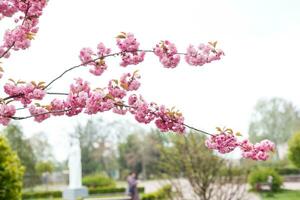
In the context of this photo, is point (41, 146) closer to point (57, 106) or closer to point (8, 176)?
point (8, 176)

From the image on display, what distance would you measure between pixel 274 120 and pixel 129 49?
48.3 metres

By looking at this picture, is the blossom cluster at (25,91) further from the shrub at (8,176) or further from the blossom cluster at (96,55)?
the shrub at (8,176)

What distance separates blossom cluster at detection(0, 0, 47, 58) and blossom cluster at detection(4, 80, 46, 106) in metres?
0.20

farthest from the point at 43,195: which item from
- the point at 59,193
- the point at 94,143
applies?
the point at 94,143

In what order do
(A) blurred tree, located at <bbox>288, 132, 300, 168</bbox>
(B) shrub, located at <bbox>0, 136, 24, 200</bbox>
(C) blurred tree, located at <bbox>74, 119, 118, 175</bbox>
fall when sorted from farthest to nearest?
1. (C) blurred tree, located at <bbox>74, 119, 118, 175</bbox>
2. (A) blurred tree, located at <bbox>288, 132, 300, 168</bbox>
3. (B) shrub, located at <bbox>0, 136, 24, 200</bbox>

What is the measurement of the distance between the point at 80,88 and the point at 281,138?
50.6 metres

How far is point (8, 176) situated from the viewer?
8039mm

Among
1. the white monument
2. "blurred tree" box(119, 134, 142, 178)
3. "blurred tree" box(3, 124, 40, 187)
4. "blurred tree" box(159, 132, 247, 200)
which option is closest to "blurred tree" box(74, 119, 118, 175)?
"blurred tree" box(119, 134, 142, 178)

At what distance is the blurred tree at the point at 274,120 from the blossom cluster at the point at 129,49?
46.8 meters

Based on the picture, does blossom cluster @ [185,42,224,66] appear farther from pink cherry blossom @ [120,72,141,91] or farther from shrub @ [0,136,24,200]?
shrub @ [0,136,24,200]

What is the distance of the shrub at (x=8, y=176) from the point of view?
26.1ft

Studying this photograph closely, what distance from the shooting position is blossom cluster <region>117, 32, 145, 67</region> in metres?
3.20

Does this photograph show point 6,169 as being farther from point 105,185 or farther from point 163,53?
point 105,185

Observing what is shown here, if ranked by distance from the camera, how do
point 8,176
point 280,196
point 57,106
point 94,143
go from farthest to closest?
point 94,143, point 280,196, point 8,176, point 57,106
